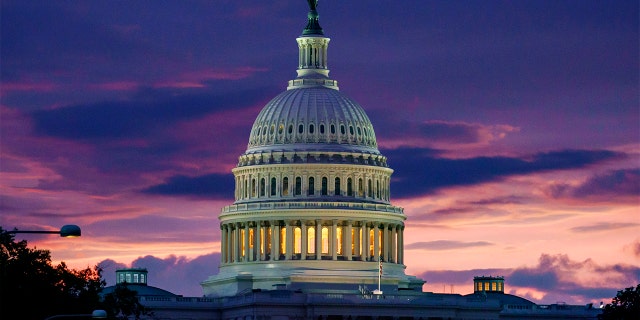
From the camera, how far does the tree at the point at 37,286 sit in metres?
178

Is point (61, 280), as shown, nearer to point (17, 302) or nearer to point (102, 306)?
point (102, 306)

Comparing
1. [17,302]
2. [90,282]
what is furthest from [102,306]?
[17,302]

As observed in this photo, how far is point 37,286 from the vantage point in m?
184

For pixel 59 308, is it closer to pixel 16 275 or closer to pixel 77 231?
pixel 16 275

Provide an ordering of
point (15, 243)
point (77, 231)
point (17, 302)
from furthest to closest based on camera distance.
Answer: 1. point (15, 243)
2. point (17, 302)
3. point (77, 231)

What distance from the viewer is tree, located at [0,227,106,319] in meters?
178

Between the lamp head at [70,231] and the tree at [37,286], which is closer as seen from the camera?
the lamp head at [70,231]

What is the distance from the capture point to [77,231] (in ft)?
392

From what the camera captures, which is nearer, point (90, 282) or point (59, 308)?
point (59, 308)

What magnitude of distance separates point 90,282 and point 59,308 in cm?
1619

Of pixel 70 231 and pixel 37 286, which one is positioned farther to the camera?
pixel 37 286

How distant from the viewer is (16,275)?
18450 cm

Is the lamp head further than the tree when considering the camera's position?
No

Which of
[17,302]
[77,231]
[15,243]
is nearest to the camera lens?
[77,231]
